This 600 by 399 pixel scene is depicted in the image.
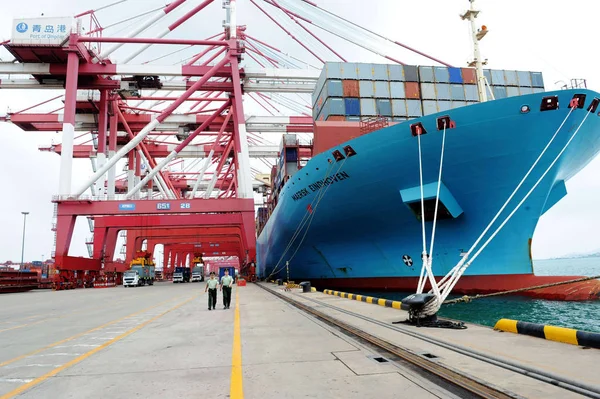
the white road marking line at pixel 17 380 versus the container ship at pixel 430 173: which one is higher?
the container ship at pixel 430 173

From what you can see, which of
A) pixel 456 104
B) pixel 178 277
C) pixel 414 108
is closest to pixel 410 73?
pixel 414 108

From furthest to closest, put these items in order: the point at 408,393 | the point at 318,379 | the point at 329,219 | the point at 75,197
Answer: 1. the point at 75,197
2. the point at 329,219
3. the point at 318,379
4. the point at 408,393

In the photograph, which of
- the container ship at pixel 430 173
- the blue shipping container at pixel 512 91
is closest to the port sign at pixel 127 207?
the container ship at pixel 430 173

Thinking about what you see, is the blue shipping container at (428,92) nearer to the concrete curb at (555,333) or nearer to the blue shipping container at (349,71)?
the blue shipping container at (349,71)

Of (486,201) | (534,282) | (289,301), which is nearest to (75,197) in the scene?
(289,301)

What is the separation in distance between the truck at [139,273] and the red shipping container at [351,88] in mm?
26905

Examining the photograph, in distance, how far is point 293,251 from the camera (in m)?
25.6

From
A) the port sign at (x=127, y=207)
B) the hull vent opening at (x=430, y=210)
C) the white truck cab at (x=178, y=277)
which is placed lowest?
the white truck cab at (x=178, y=277)

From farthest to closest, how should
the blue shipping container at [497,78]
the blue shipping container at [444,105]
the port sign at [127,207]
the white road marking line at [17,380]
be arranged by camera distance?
the port sign at [127,207] → the blue shipping container at [497,78] → the blue shipping container at [444,105] → the white road marking line at [17,380]

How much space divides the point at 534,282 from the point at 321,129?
11.5 m

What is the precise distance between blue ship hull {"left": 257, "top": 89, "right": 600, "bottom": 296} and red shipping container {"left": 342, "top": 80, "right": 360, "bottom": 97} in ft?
18.1

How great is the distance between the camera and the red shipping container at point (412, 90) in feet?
71.6

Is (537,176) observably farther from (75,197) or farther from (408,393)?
(75,197)

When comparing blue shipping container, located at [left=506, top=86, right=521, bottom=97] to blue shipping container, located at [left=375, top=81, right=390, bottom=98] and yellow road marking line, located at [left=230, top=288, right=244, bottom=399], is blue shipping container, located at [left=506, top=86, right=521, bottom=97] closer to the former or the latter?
blue shipping container, located at [left=375, top=81, right=390, bottom=98]
